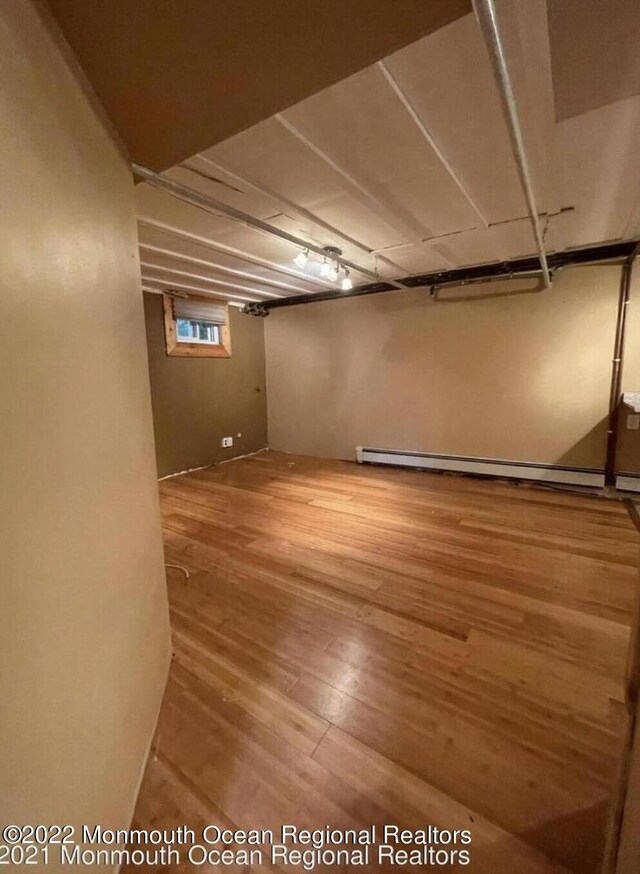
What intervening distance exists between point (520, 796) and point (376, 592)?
1103mm

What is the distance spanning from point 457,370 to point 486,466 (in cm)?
126

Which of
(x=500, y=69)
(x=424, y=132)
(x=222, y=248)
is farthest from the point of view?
(x=222, y=248)

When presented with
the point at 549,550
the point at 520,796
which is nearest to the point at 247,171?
the point at 520,796

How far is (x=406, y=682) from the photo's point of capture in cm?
152

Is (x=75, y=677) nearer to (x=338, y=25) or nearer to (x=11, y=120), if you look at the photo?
(x=11, y=120)

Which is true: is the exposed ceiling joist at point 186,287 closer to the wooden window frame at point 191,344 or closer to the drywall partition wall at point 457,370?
the wooden window frame at point 191,344

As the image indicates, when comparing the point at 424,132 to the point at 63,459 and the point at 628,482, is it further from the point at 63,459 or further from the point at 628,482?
the point at 628,482

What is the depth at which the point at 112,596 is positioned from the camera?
3.22 feet

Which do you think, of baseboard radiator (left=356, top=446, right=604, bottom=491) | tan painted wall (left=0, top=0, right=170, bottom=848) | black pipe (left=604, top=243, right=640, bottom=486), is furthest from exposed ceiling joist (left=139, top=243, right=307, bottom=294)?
black pipe (left=604, top=243, right=640, bottom=486)

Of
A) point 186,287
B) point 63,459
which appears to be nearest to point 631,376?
point 63,459

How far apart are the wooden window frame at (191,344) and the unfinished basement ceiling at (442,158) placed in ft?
4.15

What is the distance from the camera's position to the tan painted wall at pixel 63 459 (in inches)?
23.7

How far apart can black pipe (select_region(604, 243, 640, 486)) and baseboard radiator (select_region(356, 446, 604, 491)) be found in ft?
0.38

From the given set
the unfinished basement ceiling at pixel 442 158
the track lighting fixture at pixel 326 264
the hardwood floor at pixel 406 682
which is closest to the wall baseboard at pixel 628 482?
the hardwood floor at pixel 406 682
